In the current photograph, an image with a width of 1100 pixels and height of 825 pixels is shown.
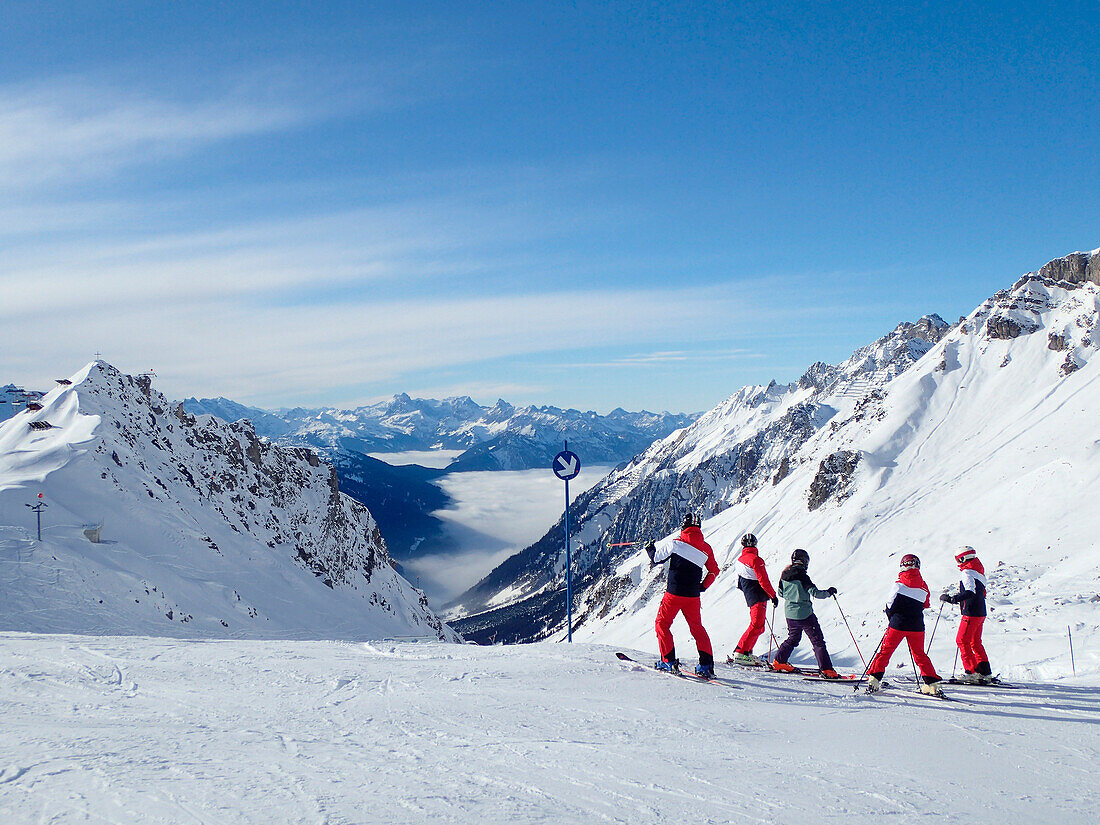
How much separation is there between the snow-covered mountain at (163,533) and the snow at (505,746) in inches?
720

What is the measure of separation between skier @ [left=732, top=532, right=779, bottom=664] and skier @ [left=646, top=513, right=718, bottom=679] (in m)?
1.67

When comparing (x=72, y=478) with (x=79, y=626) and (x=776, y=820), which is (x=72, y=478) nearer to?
(x=79, y=626)

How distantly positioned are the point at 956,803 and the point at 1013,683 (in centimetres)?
669

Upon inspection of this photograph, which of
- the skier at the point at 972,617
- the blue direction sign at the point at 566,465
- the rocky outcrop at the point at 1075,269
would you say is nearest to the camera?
the skier at the point at 972,617

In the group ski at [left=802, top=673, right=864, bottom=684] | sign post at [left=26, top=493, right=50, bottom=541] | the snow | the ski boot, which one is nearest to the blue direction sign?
the snow

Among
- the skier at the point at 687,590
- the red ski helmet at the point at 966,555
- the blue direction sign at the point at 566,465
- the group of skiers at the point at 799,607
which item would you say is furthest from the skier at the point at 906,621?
Answer: the blue direction sign at the point at 566,465

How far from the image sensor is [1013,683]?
10.3m

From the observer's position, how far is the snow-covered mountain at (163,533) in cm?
2553

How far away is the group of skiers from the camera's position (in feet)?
30.4

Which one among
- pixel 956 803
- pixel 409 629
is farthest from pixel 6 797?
pixel 409 629

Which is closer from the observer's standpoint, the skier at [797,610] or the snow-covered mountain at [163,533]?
the skier at [797,610]

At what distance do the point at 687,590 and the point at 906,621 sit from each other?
117 inches

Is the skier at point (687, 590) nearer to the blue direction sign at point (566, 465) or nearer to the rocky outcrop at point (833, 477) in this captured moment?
the blue direction sign at point (566, 465)

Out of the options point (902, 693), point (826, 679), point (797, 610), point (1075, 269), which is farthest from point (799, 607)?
point (1075, 269)
